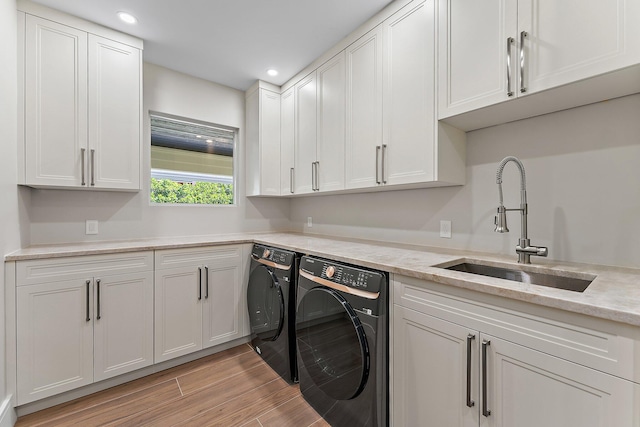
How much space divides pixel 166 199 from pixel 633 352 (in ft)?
10.4

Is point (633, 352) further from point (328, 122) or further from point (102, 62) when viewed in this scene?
point (102, 62)

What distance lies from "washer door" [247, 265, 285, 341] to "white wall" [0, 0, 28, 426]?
1.48 meters

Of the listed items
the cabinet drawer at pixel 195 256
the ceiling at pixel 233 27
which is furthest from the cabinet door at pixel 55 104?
the cabinet drawer at pixel 195 256

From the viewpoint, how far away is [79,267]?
6.03ft

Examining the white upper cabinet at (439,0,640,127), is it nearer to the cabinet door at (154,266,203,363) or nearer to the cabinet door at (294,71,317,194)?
the cabinet door at (294,71,317,194)

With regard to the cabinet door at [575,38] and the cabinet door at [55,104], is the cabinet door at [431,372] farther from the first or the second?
the cabinet door at [55,104]

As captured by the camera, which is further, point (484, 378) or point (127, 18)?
point (127, 18)

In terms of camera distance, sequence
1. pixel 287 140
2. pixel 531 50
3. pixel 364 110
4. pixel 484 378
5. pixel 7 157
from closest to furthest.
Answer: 1. pixel 484 378
2. pixel 531 50
3. pixel 7 157
4. pixel 364 110
5. pixel 287 140

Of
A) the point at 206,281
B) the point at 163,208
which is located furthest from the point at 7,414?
the point at 163,208

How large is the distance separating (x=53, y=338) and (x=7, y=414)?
0.39 m

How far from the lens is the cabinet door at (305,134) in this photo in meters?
2.54

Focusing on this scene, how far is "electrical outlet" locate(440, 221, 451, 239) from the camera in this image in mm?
1908

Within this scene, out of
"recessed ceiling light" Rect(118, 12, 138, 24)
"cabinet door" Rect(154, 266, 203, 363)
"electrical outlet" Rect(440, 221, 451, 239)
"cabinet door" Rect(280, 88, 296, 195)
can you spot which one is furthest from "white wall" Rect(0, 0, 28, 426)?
"electrical outlet" Rect(440, 221, 451, 239)

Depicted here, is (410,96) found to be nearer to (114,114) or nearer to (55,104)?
(114,114)
